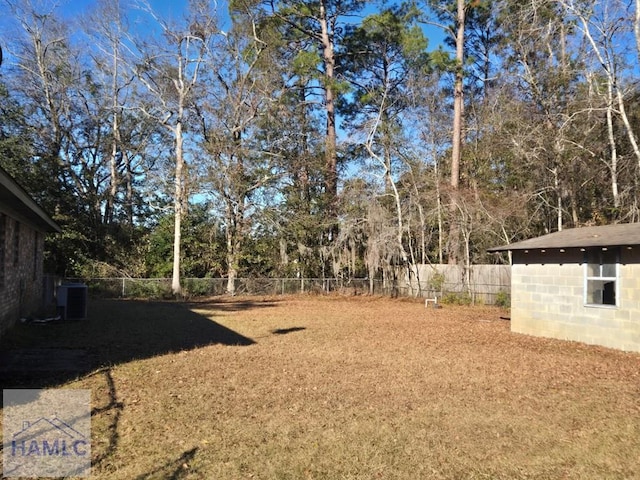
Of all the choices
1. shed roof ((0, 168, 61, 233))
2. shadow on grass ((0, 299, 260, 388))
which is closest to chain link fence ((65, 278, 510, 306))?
shadow on grass ((0, 299, 260, 388))

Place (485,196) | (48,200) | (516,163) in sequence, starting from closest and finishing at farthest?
1. (516,163)
2. (485,196)
3. (48,200)

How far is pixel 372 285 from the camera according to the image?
24.3 m

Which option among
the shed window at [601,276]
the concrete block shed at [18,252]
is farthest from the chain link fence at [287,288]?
the shed window at [601,276]

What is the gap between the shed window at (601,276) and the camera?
394 inches

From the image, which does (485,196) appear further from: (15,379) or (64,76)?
(64,76)

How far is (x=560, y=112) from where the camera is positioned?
18.1 metres

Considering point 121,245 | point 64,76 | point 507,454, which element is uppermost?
point 64,76

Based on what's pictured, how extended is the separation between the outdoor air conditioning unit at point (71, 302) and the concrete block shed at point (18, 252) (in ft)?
2.70

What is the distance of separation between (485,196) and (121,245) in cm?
1897

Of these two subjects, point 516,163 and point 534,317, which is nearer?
point 534,317

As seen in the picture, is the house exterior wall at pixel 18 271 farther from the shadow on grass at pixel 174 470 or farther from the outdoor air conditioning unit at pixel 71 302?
the shadow on grass at pixel 174 470

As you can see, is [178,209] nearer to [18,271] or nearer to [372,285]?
[372,285]

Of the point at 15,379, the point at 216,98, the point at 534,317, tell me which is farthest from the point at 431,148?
the point at 15,379

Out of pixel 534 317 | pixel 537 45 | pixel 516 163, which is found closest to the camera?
pixel 534 317
